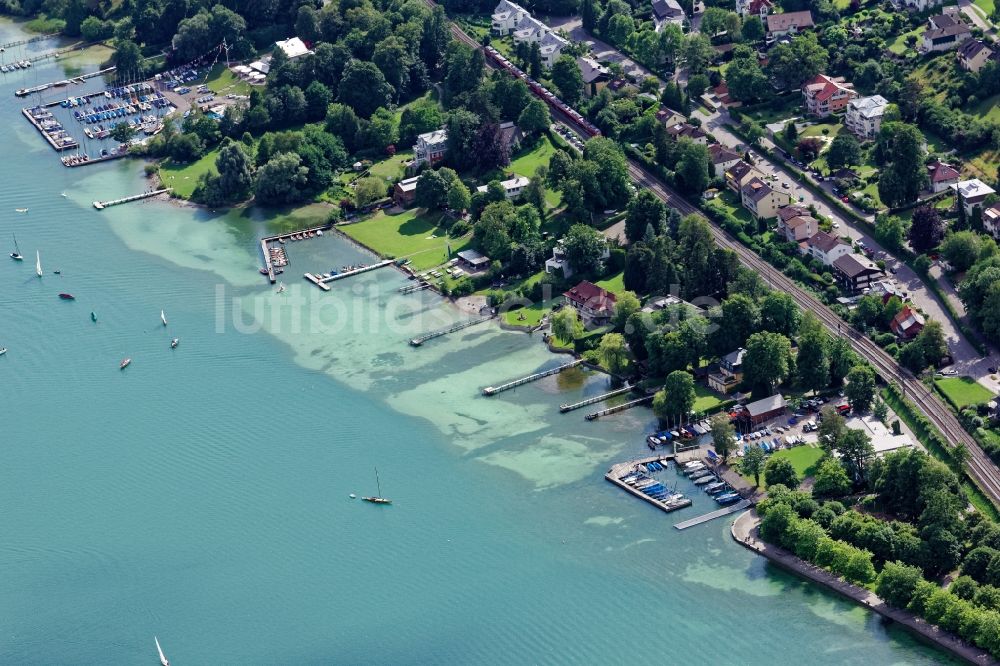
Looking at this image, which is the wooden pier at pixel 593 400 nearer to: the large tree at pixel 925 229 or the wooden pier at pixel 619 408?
the wooden pier at pixel 619 408

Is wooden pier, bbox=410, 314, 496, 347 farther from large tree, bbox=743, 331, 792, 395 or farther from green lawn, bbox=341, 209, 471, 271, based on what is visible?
large tree, bbox=743, 331, 792, 395

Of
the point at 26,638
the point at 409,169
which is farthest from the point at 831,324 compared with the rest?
the point at 26,638

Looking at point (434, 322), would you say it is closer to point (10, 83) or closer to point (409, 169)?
point (409, 169)

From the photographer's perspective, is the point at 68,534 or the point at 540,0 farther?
the point at 540,0

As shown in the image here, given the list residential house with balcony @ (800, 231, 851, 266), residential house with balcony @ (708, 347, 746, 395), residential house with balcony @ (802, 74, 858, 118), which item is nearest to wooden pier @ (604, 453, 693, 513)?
residential house with balcony @ (708, 347, 746, 395)

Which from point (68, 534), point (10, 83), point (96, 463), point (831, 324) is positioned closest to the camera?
point (68, 534)

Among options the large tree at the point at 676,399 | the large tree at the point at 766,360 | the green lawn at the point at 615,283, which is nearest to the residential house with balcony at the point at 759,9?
the green lawn at the point at 615,283
